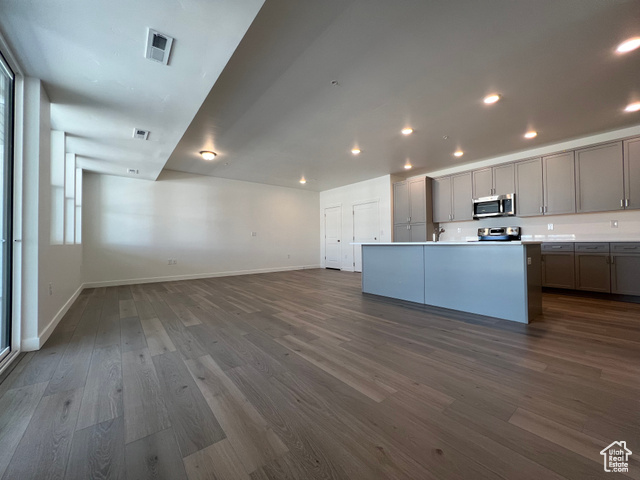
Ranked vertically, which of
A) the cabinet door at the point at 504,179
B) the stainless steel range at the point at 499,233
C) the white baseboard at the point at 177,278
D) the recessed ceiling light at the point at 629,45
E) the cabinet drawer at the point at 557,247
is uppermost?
the recessed ceiling light at the point at 629,45

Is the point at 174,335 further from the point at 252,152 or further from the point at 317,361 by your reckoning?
the point at 252,152

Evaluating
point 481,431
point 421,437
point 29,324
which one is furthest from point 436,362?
point 29,324

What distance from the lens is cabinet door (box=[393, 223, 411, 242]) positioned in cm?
636

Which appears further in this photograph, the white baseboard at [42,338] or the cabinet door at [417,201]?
the cabinet door at [417,201]

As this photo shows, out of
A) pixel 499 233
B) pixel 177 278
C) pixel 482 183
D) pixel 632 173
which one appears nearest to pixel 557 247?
pixel 499 233

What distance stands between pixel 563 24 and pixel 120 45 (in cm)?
347

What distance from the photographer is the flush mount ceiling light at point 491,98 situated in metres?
3.04

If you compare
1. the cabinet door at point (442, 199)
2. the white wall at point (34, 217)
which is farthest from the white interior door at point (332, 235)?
the white wall at point (34, 217)

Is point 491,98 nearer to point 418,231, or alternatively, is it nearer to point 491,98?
point 491,98

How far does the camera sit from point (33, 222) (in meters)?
2.34

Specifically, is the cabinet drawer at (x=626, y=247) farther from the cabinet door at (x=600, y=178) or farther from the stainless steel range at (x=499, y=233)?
the stainless steel range at (x=499, y=233)

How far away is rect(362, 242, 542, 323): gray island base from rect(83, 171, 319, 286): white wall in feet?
14.4

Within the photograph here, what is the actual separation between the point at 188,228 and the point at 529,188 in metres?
7.49

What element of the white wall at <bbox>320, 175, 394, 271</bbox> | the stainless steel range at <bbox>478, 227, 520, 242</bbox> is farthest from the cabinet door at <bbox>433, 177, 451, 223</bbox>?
the white wall at <bbox>320, 175, 394, 271</bbox>
